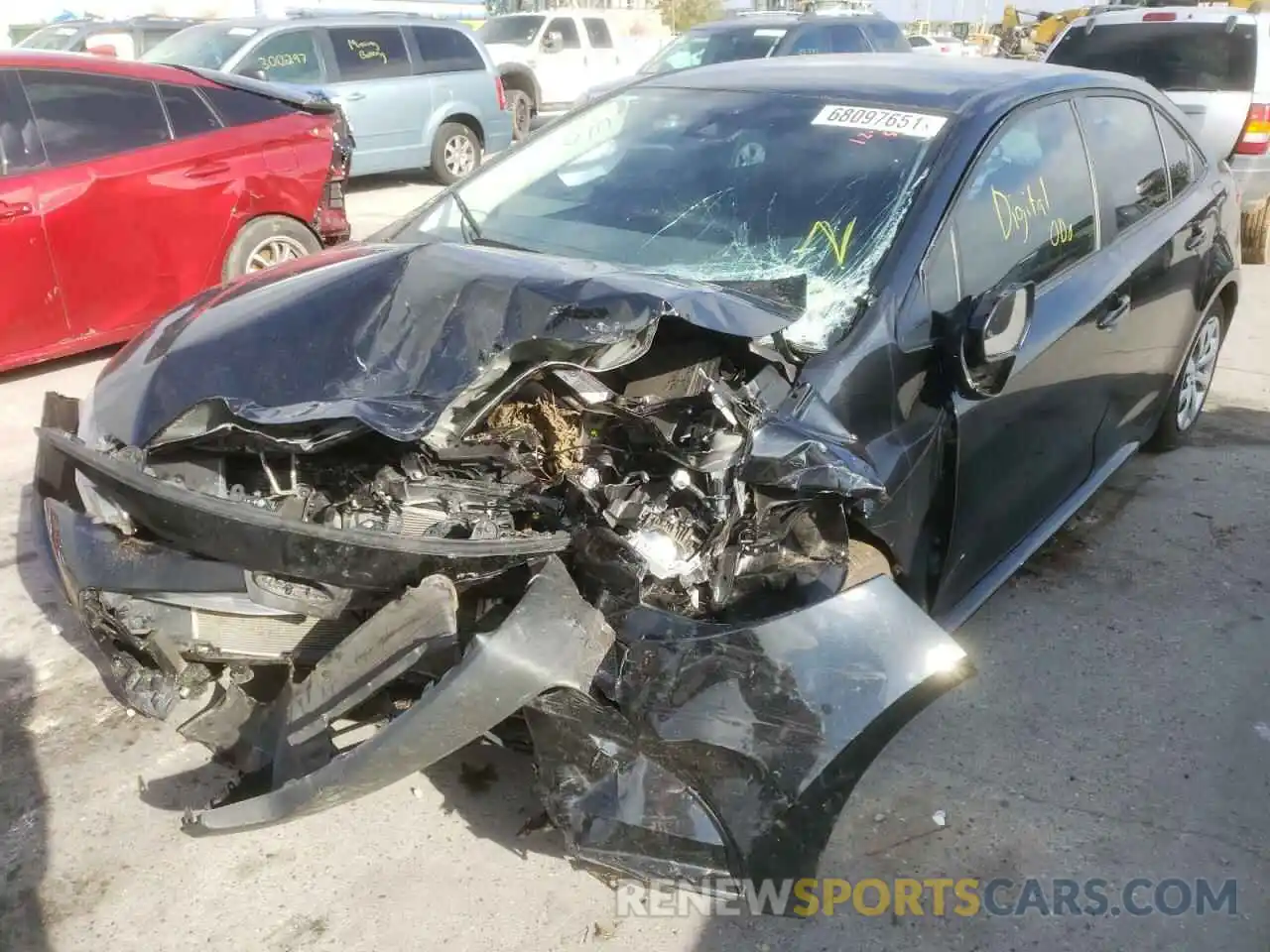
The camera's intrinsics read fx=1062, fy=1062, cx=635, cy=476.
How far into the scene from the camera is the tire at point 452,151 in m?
11.1

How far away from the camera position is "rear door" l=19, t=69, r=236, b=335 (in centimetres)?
525

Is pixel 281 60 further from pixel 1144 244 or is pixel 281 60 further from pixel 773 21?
pixel 1144 244

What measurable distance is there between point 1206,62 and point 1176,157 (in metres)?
5.15

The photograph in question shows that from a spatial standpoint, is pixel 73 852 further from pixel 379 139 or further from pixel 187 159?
pixel 379 139

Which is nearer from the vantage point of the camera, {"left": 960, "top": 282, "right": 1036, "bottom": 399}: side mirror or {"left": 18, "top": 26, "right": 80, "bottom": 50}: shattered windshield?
{"left": 960, "top": 282, "right": 1036, "bottom": 399}: side mirror

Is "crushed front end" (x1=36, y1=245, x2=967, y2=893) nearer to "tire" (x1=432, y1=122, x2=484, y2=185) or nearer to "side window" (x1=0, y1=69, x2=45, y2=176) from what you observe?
"side window" (x1=0, y1=69, x2=45, y2=176)

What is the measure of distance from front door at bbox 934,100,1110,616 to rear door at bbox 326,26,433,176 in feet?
26.7

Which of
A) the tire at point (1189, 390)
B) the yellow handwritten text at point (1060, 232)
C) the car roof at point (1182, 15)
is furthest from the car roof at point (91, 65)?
the car roof at point (1182, 15)

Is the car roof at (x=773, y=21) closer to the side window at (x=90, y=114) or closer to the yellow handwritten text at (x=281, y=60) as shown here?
the yellow handwritten text at (x=281, y=60)

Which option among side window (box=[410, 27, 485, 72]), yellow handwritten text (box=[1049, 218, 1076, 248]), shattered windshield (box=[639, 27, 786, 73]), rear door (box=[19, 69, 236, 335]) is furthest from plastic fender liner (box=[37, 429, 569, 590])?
side window (box=[410, 27, 485, 72])

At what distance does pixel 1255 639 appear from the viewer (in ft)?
11.5

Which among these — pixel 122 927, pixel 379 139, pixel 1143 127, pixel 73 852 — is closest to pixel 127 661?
pixel 73 852

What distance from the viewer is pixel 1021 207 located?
3.14m

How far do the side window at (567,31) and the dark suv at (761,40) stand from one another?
16.2ft
